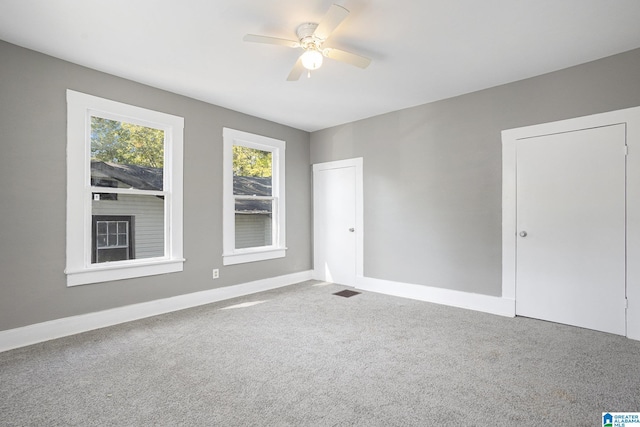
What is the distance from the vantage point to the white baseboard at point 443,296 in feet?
11.4

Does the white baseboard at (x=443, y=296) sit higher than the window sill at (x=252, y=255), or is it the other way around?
the window sill at (x=252, y=255)

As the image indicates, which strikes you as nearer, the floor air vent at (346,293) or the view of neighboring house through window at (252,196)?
the floor air vent at (346,293)

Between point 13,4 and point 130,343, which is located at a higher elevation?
point 13,4

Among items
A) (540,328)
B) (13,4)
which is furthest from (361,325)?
(13,4)

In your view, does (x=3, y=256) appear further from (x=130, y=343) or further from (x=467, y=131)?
(x=467, y=131)

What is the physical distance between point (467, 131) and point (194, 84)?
10.7 feet

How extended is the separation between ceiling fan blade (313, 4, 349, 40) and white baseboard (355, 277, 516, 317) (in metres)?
3.23

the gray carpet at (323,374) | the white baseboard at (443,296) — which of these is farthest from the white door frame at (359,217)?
the gray carpet at (323,374)

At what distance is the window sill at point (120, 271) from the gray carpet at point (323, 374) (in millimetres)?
506

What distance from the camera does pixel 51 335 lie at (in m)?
2.80

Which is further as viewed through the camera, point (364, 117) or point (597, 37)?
point (364, 117)

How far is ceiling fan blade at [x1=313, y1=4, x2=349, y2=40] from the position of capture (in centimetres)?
195

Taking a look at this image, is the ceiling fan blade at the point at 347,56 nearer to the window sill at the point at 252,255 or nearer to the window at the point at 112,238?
the window at the point at 112,238

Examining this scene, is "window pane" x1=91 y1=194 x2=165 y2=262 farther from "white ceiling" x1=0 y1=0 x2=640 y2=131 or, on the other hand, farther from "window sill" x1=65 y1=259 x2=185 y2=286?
"white ceiling" x1=0 y1=0 x2=640 y2=131
